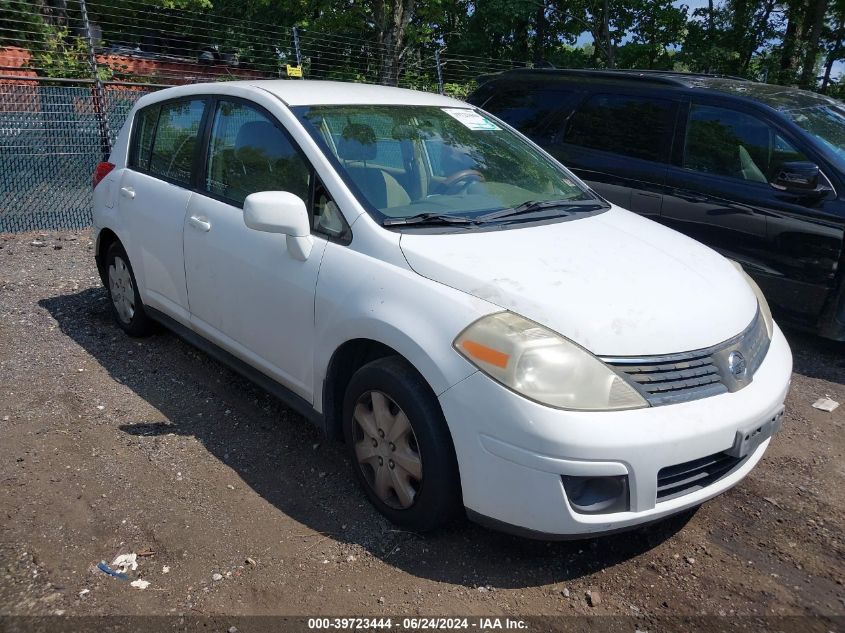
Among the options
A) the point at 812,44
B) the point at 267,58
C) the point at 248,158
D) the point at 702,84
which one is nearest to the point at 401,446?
the point at 248,158

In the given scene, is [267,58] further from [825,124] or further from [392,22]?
[825,124]

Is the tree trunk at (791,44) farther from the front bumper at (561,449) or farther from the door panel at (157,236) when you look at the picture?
the front bumper at (561,449)

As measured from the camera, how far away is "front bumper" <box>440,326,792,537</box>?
2.48 meters

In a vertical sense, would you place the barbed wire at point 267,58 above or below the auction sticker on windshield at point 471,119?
below

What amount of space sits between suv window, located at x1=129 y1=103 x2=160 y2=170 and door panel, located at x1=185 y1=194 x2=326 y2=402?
92 cm

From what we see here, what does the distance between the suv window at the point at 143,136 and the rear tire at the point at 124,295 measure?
58 cm

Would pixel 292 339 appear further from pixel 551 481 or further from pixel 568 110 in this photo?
pixel 568 110

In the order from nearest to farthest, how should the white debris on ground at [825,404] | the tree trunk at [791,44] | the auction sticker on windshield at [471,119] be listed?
the auction sticker on windshield at [471,119], the white debris on ground at [825,404], the tree trunk at [791,44]

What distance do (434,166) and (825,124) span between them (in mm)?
3365

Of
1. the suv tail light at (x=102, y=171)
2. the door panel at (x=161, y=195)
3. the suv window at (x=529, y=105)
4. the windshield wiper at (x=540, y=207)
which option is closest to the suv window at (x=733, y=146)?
the suv window at (x=529, y=105)

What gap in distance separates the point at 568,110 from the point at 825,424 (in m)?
3.25

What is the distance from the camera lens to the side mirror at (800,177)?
15.8 feet

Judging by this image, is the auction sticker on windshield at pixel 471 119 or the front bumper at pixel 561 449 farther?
the auction sticker on windshield at pixel 471 119

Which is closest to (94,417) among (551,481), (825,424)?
(551,481)
